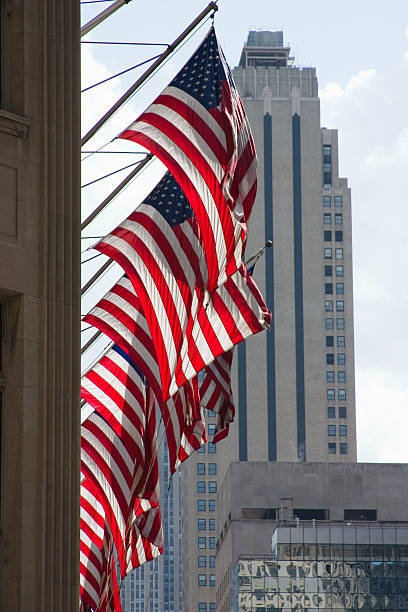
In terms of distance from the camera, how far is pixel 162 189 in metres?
22.9

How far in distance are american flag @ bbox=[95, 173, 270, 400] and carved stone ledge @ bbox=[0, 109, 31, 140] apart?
3.97 m

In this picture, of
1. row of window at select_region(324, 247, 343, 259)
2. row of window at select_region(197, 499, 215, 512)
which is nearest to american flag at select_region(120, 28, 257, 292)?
row of window at select_region(324, 247, 343, 259)

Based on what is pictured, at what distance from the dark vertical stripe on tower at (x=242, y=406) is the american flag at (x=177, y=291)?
160093 mm

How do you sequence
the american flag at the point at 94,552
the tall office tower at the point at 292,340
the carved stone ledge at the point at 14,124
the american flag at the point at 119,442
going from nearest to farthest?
the carved stone ledge at the point at 14,124
the american flag at the point at 119,442
the american flag at the point at 94,552
the tall office tower at the point at 292,340

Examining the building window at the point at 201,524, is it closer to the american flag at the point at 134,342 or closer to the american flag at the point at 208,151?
the american flag at the point at 134,342

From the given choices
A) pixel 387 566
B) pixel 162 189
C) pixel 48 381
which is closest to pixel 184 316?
pixel 162 189

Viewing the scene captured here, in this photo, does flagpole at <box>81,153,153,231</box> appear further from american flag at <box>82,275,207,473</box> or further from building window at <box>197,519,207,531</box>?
building window at <box>197,519,207,531</box>

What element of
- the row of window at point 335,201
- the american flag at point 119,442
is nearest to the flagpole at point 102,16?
the american flag at point 119,442

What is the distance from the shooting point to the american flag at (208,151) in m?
21.5

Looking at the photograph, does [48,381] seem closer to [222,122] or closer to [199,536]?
[222,122]

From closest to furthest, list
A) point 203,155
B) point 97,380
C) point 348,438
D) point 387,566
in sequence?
point 203,155
point 97,380
point 387,566
point 348,438

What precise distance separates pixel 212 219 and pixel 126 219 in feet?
5.15

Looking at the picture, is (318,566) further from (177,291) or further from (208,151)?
(208,151)

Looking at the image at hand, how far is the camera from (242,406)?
186m
